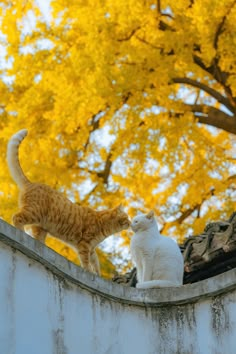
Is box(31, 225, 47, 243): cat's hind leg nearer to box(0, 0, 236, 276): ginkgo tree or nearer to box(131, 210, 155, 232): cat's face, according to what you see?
box(131, 210, 155, 232): cat's face

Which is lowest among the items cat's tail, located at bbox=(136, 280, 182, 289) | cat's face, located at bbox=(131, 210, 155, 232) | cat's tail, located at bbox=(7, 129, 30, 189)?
cat's tail, located at bbox=(136, 280, 182, 289)

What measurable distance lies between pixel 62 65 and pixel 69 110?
41.3 inches

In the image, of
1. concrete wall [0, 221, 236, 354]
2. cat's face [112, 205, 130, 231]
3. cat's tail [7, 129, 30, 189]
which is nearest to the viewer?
concrete wall [0, 221, 236, 354]

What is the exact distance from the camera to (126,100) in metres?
12.1

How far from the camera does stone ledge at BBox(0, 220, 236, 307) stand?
502cm

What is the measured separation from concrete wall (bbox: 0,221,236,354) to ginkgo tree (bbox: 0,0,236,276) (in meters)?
6.33

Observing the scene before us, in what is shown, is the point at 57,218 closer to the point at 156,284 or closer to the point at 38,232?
the point at 38,232

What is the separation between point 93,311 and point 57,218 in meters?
2.22

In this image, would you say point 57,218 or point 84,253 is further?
point 84,253

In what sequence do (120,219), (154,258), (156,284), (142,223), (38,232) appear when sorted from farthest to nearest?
1. (120,219)
2. (38,232)
3. (142,223)
4. (154,258)
5. (156,284)

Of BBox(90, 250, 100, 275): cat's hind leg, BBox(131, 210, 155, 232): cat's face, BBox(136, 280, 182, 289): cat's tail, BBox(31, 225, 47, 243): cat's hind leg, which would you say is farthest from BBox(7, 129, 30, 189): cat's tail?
BBox(136, 280, 182, 289): cat's tail

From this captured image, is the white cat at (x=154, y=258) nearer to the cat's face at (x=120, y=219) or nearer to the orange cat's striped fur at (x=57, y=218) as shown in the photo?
the orange cat's striped fur at (x=57, y=218)

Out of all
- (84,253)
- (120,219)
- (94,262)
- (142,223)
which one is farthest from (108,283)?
(120,219)

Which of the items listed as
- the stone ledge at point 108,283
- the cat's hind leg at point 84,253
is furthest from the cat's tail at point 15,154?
the stone ledge at point 108,283
